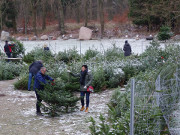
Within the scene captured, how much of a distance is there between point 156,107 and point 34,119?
4.23m

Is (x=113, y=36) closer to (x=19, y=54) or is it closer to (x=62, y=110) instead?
(x=19, y=54)

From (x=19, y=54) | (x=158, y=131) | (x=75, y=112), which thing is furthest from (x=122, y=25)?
(x=158, y=131)

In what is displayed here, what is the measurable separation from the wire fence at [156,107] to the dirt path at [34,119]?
2.00 metres

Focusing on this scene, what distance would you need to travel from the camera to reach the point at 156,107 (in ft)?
16.7

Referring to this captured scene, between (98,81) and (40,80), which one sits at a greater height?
(40,80)

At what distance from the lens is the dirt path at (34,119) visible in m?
7.17

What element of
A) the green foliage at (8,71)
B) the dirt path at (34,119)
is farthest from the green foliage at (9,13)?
the dirt path at (34,119)

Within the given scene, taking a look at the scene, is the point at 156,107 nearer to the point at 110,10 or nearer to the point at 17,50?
the point at 17,50

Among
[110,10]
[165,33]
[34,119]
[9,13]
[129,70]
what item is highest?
[110,10]

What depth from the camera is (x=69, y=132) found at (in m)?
7.02

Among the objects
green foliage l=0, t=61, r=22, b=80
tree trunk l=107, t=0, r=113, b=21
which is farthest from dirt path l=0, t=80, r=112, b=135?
tree trunk l=107, t=0, r=113, b=21

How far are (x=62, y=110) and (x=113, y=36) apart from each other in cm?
2825

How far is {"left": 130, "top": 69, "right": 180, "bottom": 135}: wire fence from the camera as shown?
194 inches

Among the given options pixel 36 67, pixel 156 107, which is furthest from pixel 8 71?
pixel 156 107
